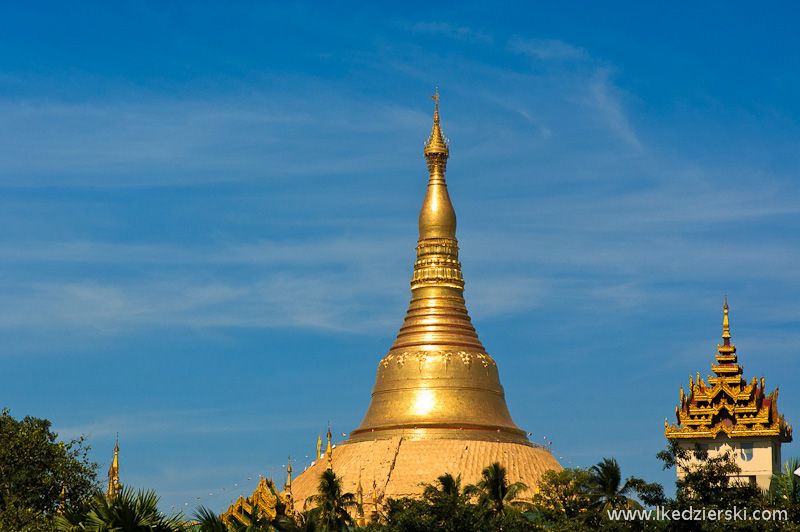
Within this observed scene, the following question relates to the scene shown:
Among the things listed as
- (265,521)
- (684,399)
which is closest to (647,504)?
(684,399)

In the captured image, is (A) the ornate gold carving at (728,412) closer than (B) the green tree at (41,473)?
No

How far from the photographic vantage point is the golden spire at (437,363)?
8525 cm

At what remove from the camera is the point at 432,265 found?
91.0m

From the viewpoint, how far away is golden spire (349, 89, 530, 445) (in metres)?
85.2

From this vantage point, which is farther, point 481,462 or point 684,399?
point 481,462

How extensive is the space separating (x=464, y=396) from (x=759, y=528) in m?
43.5

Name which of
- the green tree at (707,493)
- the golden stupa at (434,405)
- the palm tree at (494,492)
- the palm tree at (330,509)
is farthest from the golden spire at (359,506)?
the green tree at (707,493)

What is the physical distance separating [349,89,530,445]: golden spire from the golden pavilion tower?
85.2ft

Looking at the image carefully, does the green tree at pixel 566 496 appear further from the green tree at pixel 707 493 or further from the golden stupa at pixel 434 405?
the golden stupa at pixel 434 405

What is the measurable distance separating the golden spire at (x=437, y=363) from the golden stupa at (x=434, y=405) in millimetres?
59

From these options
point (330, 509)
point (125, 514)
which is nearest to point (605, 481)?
point (330, 509)

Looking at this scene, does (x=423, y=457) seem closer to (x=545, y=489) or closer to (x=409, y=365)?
(x=409, y=365)

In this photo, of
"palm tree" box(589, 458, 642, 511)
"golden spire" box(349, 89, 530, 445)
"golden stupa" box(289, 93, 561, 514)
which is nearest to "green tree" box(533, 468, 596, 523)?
"palm tree" box(589, 458, 642, 511)

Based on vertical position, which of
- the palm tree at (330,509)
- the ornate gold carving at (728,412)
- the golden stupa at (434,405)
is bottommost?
the palm tree at (330,509)
